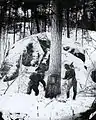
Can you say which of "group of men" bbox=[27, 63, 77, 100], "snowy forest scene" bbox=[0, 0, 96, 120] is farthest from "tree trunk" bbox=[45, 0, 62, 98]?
"group of men" bbox=[27, 63, 77, 100]

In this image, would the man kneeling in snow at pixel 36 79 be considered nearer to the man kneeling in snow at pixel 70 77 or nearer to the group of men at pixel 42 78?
the group of men at pixel 42 78

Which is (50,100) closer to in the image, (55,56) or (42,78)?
(42,78)

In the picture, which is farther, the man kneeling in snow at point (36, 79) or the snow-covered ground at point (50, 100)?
the man kneeling in snow at point (36, 79)

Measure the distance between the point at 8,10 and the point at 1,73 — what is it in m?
0.97

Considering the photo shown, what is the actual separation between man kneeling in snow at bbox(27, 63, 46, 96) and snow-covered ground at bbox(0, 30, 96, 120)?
0.19 ft

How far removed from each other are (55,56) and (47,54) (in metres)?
0.13

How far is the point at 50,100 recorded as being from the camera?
355 centimetres

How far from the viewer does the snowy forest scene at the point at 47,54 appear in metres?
3.59

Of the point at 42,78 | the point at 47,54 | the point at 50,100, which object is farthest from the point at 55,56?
the point at 50,100

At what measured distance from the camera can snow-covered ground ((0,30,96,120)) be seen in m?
3.40

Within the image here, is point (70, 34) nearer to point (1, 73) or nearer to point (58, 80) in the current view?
point (58, 80)

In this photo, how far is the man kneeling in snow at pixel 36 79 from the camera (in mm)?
3654

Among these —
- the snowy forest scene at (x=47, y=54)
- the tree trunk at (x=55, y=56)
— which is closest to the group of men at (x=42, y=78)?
the snowy forest scene at (x=47, y=54)

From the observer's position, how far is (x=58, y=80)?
365 centimetres
